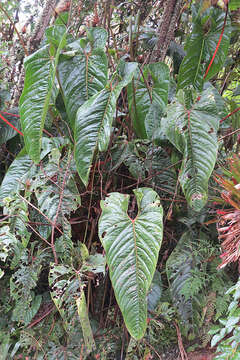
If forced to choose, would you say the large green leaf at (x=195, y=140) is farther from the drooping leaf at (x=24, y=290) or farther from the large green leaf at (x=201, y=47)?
the drooping leaf at (x=24, y=290)

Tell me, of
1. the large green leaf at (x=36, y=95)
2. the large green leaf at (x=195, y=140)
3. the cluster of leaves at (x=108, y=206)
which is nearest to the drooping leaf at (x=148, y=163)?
the cluster of leaves at (x=108, y=206)

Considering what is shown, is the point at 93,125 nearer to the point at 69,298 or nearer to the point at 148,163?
the point at 148,163

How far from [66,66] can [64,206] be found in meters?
0.43

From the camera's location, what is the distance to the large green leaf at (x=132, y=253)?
2.13 ft

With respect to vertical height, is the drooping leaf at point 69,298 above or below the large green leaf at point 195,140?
below

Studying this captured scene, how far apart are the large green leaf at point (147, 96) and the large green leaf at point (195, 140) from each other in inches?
6.2

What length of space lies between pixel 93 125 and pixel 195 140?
10.7 inches

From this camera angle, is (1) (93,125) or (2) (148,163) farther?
(2) (148,163)

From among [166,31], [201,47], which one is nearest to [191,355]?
[201,47]

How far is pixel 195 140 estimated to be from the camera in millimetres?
810

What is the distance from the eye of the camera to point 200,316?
87cm

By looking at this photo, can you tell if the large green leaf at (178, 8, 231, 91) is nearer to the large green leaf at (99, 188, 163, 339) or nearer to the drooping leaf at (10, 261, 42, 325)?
the large green leaf at (99, 188, 163, 339)

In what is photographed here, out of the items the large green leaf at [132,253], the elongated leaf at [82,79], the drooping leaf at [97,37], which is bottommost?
the large green leaf at [132,253]

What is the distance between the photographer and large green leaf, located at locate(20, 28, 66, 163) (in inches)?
32.4
